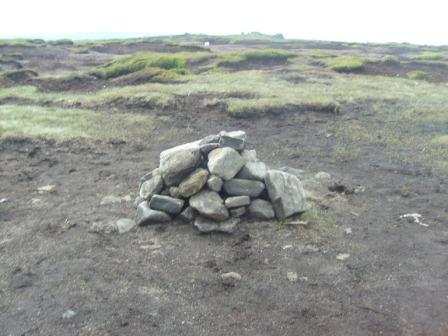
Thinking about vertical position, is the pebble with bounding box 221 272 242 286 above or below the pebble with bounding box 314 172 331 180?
below

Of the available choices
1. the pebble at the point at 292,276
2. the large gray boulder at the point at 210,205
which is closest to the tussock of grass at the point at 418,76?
the large gray boulder at the point at 210,205

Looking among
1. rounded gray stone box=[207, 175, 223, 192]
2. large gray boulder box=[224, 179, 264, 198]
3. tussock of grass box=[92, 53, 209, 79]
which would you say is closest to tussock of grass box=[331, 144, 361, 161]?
large gray boulder box=[224, 179, 264, 198]

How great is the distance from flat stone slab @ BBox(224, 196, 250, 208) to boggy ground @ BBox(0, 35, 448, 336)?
0.56 meters

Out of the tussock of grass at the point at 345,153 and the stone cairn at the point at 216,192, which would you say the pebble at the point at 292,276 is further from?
the tussock of grass at the point at 345,153

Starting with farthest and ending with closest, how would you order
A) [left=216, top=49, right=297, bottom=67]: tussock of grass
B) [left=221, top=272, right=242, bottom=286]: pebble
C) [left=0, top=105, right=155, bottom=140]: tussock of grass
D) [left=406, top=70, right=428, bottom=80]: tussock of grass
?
[left=216, top=49, right=297, bottom=67]: tussock of grass < [left=406, top=70, right=428, bottom=80]: tussock of grass < [left=0, top=105, right=155, bottom=140]: tussock of grass < [left=221, top=272, right=242, bottom=286]: pebble

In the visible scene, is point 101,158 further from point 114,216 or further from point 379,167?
point 379,167

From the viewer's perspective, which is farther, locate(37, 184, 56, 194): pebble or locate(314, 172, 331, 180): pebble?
locate(314, 172, 331, 180): pebble

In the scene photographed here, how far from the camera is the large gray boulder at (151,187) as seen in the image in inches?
499

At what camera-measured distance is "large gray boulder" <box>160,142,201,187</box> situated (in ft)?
40.8

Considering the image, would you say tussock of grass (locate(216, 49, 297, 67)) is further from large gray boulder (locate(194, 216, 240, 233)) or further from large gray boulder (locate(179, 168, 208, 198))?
large gray boulder (locate(194, 216, 240, 233))

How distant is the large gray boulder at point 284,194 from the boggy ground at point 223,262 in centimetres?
37

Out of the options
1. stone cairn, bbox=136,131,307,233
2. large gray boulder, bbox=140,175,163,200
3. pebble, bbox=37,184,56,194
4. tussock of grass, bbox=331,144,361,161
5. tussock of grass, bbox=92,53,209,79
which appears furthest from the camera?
tussock of grass, bbox=92,53,209,79

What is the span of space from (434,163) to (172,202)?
995 cm

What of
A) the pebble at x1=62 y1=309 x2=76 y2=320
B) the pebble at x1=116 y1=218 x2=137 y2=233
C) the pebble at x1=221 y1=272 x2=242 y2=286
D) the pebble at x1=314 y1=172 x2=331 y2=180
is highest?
the pebble at x1=314 y1=172 x2=331 y2=180
